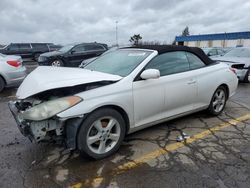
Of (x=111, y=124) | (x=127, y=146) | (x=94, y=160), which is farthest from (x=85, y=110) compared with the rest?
(x=127, y=146)

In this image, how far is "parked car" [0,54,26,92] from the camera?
7945 mm

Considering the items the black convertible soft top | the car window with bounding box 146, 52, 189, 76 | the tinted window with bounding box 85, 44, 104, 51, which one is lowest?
the tinted window with bounding box 85, 44, 104, 51

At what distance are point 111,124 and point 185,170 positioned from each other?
3.69ft

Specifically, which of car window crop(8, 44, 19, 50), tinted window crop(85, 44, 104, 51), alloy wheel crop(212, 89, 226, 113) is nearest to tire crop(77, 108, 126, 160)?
alloy wheel crop(212, 89, 226, 113)

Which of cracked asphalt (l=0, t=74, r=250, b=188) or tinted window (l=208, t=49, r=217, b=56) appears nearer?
cracked asphalt (l=0, t=74, r=250, b=188)

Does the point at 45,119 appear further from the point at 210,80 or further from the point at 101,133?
the point at 210,80

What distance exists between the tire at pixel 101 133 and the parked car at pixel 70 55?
11307mm

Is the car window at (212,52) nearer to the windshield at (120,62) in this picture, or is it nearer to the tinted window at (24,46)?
the windshield at (120,62)

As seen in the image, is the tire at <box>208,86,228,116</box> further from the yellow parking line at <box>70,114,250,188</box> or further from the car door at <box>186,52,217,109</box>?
the yellow parking line at <box>70,114,250,188</box>

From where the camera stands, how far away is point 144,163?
3266 millimetres

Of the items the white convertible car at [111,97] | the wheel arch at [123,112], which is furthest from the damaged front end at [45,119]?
the wheel arch at [123,112]

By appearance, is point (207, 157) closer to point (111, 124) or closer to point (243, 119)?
point (111, 124)

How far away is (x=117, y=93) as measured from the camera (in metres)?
3.36

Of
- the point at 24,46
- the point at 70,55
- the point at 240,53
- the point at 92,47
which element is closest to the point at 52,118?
the point at 240,53
